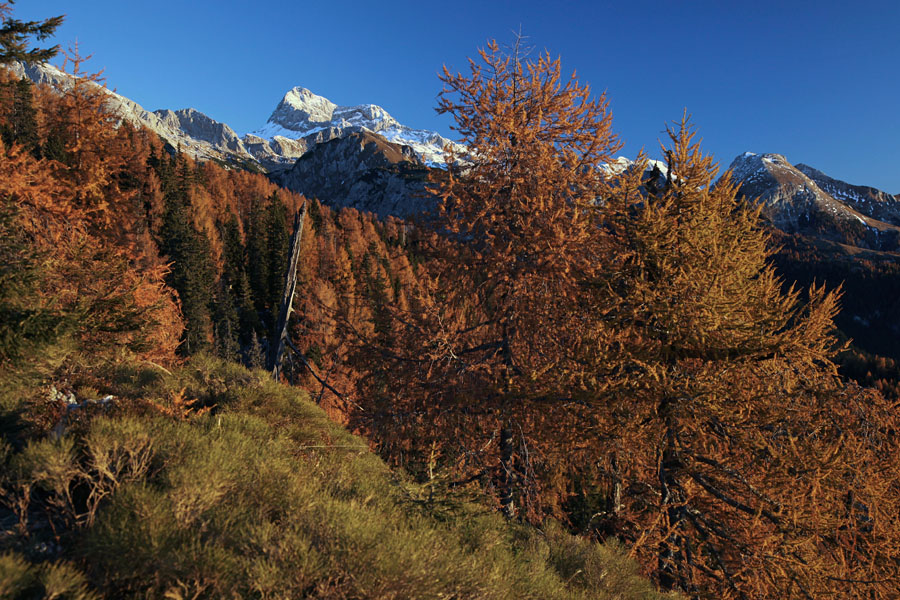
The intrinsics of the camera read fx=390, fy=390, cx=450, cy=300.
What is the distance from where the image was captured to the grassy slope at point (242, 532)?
2.46 metres

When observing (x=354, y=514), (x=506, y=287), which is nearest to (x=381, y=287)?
(x=506, y=287)

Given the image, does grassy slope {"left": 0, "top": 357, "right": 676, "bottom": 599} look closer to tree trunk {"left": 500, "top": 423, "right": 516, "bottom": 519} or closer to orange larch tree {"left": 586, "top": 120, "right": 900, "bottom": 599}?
tree trunk {"left": 500, "top": 423, "right": 516, "bottom": 519}

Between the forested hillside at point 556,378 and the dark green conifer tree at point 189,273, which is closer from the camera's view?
the forested hillside at point 556,378

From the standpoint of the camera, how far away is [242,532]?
2768mm

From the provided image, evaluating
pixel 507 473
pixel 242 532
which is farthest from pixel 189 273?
pixel 242 532

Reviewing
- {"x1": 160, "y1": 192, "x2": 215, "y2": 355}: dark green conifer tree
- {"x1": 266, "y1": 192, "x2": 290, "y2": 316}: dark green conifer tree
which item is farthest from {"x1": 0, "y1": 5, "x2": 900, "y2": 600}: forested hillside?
{"x1": 266, "y1": 192, "x2": 290, "y2": 316}: dark green conifer tree

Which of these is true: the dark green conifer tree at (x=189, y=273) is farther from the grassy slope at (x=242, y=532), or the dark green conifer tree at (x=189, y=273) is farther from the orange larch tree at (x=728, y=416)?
the orange larch tree at (x=728, y=416)

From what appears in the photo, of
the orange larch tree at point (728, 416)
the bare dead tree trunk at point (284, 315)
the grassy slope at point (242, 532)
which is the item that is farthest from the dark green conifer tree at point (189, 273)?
the orange larch tree at point (728, 416)

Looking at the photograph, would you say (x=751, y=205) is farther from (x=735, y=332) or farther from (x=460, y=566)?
(x=460, y=566)

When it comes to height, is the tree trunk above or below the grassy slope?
below

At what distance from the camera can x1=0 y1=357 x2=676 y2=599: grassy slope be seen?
96.8 inches

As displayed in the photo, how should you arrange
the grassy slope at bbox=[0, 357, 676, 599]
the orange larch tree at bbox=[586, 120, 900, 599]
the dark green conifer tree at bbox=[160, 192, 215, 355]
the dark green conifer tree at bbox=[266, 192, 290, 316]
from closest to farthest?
the grassy slope at bbox=[0, 357, 676, 599] < the orange larch tree at bbox=[586, 120, 900, 599] < the dark green conifer tree at bbox=[160, 192, 215, 355] < the dark green conifer tree at bbox=[266, 192, 290, 316]

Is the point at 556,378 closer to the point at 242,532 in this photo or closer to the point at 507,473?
the point at 507,473

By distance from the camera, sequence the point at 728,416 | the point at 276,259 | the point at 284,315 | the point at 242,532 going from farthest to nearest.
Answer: the point at 276,259, the point at 284,315, the point at 728,416, the point at 242,532
